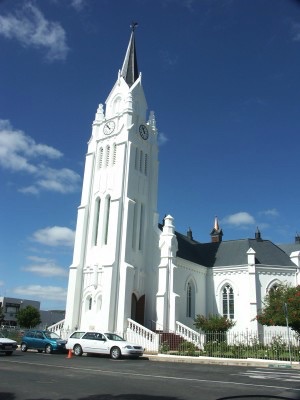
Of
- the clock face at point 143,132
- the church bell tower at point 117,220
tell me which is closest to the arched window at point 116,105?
the church bell tower at point 117,220

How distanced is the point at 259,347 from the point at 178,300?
34.1 ft

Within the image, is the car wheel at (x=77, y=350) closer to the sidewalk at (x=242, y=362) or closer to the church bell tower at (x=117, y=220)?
the sidewalk at (x=242, y=362)

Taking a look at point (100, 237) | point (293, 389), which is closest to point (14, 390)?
point (293, 389)

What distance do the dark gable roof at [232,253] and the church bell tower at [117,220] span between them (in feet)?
15.8

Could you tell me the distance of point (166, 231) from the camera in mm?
34094

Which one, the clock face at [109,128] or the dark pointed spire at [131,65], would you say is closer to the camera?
the clock face at [109,128]

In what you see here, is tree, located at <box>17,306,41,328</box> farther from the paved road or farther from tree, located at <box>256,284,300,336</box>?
the paved road

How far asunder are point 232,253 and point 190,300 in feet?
23.5

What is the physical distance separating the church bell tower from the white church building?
86 mm

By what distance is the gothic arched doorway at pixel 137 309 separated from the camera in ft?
109

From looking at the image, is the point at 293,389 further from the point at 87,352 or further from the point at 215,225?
the point at 215,225

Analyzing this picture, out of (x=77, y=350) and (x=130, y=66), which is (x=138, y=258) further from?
(x=130, y=66)

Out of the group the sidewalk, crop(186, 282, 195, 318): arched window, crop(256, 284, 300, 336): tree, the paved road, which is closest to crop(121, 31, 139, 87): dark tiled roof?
crop(186, 282, 195, 318): arched window

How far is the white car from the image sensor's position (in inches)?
857
